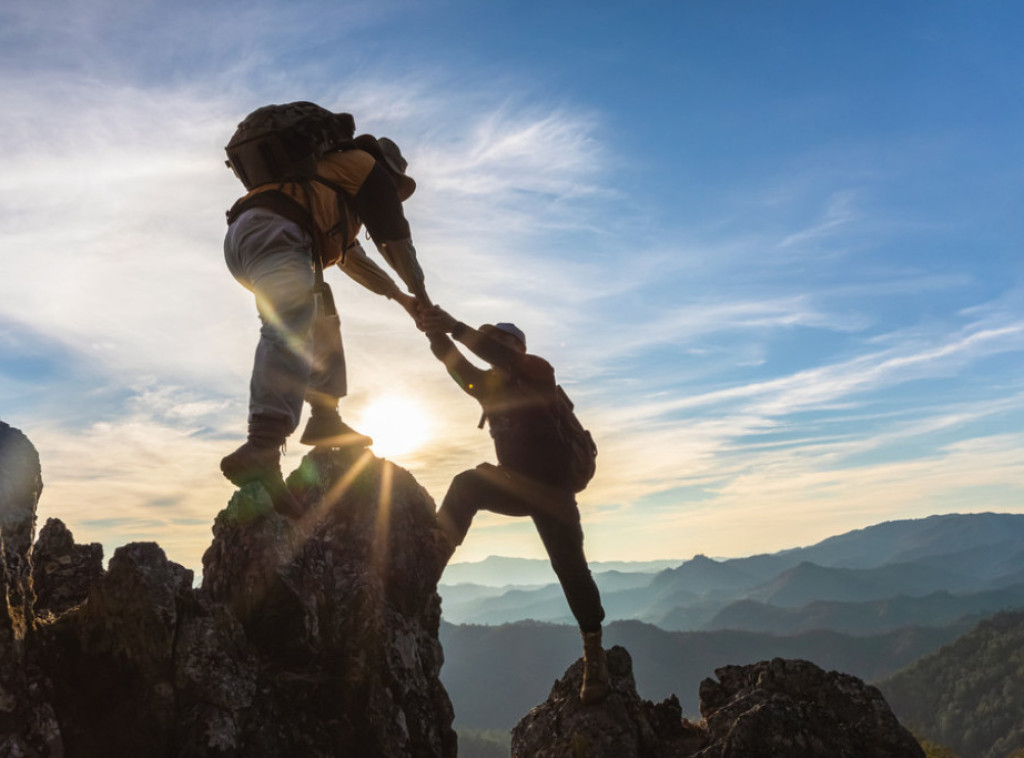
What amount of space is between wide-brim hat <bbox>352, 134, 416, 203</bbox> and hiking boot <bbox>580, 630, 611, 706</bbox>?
5.58 m

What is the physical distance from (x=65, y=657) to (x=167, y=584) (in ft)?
2.71

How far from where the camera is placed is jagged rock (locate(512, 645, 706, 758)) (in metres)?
7.34

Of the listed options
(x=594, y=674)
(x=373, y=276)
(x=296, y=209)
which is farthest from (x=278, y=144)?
(x=594, y=674)

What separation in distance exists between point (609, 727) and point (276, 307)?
5.99 meters

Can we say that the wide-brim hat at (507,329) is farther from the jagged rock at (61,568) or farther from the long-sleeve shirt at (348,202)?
the jagged rock at (61,568)

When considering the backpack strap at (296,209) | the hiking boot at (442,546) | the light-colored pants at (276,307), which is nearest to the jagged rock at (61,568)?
the light-colored pants at (276,307)

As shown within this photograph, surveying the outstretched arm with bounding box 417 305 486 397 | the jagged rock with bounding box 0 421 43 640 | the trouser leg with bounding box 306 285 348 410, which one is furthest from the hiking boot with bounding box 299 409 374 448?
the jagged rock with bounding box 0 421 43 640

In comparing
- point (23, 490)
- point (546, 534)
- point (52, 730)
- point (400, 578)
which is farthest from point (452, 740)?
point (23, 490)

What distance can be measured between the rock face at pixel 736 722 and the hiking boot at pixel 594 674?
0.12 metres

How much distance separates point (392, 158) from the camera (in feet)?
20.9

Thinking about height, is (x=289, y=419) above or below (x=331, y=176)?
below

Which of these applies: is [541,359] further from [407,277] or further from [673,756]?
[673,756]

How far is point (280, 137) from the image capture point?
5.45m

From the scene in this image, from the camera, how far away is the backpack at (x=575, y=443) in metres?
7.10
